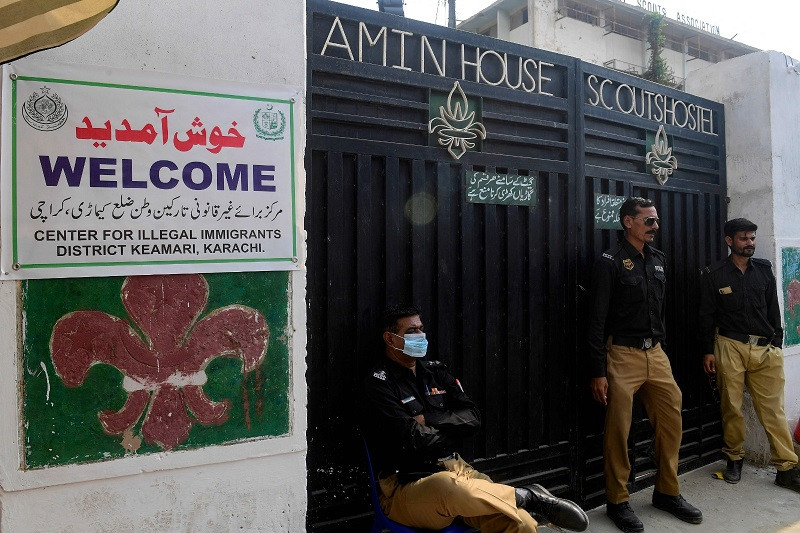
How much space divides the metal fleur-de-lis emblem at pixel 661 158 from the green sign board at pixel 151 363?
3.11 m

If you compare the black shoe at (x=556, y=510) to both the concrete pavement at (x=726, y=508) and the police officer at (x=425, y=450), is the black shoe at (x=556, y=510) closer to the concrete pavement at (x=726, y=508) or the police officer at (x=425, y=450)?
the police officer at (x=425, y=450)

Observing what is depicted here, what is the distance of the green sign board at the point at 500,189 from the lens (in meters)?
3.42

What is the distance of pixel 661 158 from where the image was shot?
4.50m

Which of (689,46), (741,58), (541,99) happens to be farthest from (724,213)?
(689,46)

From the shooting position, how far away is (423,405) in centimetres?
287

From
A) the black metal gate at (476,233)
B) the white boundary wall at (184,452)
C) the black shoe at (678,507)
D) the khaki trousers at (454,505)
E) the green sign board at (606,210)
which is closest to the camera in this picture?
the white boundary wall at (184,452)

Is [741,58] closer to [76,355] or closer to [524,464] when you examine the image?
[524,464]

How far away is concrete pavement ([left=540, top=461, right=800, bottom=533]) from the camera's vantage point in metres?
3.65

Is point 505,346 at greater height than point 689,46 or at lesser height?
lesser

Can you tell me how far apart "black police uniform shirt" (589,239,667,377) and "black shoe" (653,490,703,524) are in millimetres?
971

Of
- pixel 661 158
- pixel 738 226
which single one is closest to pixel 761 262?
pixel 738 226

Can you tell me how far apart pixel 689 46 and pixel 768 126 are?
28.0 meters

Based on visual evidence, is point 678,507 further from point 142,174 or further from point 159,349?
point 142,174

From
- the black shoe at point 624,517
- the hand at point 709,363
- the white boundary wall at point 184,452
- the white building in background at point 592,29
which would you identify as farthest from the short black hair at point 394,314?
the white building in background at point 592,29
